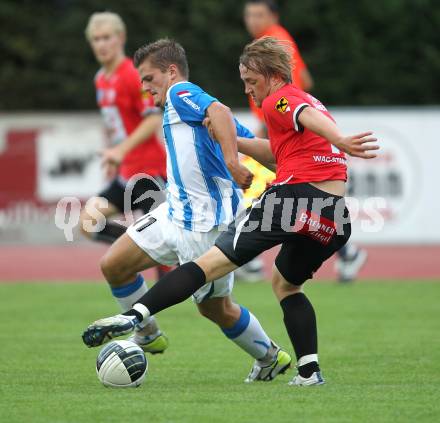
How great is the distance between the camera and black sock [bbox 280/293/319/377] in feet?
19.9

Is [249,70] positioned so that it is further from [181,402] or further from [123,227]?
[123,227]

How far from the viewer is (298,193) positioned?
5.96 m

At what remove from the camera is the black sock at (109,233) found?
9.79 metres

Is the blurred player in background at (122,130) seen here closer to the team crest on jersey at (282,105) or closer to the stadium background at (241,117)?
the stadium background at (241,117)

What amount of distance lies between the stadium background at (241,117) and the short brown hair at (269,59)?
209 centimetres

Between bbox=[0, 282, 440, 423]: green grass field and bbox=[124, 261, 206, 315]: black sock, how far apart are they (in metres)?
0.46

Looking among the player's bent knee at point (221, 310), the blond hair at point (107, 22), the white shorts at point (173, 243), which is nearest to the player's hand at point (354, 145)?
the white shorts at point (173, 243)

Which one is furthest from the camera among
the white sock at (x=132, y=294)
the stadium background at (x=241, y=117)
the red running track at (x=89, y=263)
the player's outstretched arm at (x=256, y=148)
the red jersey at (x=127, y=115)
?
the red running track at (x=89, y=263)

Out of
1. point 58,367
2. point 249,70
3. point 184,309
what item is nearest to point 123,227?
point 184,309

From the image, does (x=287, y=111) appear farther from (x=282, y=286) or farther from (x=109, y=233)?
(x=109, y=233)

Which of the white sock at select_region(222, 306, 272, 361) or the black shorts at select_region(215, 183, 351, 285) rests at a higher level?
the black shorts at select_region(215, 183, 351, 285)

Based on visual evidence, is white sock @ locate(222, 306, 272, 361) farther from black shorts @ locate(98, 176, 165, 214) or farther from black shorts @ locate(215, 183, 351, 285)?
black shorts @ locate(98, 176, 165, 214)

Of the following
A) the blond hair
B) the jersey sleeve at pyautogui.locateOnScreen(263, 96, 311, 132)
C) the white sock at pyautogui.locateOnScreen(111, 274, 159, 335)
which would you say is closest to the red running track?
the blond hair

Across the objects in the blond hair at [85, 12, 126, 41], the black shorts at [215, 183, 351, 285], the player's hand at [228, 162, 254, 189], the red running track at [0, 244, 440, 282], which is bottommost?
the red running track at [0, 244, 440, 282]
